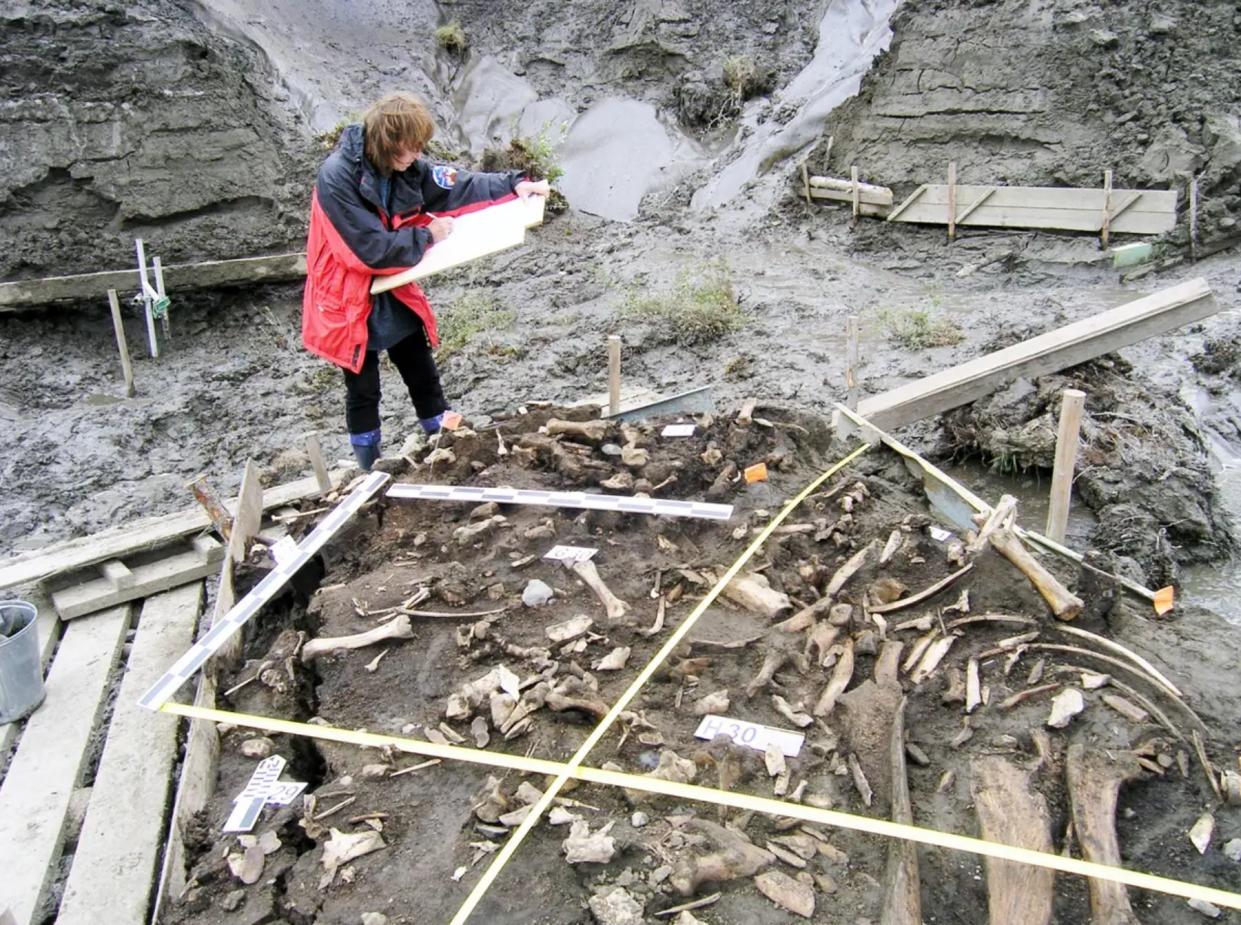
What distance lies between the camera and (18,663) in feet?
11.8

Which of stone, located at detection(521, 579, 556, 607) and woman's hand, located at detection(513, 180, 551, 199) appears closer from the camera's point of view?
stone, located at detection(521, 579, 556, 607)

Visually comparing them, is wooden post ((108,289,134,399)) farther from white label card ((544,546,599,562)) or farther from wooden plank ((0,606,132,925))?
white label card ((544,546,599,562))

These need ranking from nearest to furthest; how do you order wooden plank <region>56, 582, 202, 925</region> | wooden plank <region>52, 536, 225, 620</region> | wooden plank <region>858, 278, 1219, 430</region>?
wooden plank <region>56, 582, 202, 925</region> < wooden plank <region>52, 536, 225, 620</region> < wooden plank <region>858, 278, 1219, 430</region>

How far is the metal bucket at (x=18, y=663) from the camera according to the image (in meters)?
3.53

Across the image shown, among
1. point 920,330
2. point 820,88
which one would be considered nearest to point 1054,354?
point 920,330

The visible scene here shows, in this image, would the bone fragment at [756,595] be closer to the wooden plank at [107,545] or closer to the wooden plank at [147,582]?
the wooden plank at [107,545]

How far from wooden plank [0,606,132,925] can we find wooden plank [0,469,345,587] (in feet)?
1.28

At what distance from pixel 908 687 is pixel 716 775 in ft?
2.54

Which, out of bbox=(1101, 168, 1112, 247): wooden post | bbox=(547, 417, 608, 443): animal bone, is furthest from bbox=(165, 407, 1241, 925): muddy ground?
bbox=(1101, 168, 1112, 247): wooden post

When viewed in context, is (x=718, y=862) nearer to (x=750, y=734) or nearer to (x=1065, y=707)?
(x=750, y=734)

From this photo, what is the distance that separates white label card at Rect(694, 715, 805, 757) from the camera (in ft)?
8.96

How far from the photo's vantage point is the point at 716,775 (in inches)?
104

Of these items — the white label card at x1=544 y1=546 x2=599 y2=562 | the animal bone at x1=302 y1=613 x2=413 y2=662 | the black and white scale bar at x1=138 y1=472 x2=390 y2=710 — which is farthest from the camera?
→ the white label card at x1=544 y1=546 x2=599 y2=562

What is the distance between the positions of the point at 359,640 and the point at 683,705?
126 centimetres
